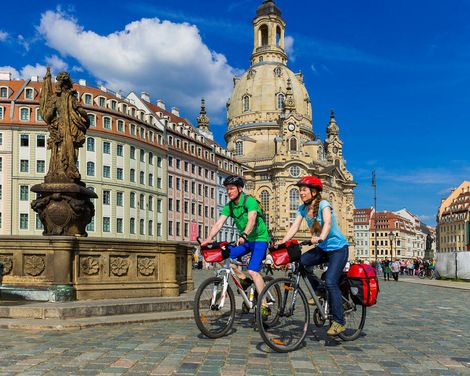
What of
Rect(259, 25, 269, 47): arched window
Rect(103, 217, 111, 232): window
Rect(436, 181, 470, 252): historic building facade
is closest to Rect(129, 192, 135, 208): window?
Rect(103, 217, 111, 232): window

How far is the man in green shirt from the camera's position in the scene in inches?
300

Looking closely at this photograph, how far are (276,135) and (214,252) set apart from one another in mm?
105906

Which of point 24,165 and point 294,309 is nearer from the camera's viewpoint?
point 294,309

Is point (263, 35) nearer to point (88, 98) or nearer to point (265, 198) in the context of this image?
point (265, 198)

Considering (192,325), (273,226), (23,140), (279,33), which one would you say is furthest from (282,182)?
(192,325)

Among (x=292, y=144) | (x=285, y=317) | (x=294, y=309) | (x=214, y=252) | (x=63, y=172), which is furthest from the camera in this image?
(x=292, y=144)

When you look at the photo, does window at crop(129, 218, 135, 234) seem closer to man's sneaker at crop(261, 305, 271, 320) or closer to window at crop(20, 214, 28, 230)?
window at crop(20, 214, 28, 230)

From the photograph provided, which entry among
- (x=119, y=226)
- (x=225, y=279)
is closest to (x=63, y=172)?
(x=225, y=279)

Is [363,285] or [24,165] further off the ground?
[24,165]

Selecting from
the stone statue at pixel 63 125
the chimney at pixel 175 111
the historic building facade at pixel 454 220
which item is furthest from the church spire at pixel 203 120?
the stone statue at pixel 63 125

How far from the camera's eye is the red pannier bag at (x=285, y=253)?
22.2 feet

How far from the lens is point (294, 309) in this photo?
703 cm

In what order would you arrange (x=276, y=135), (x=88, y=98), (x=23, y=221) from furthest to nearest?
(x=276, y=135) → (x=88, y=98) → (x=23, y=221)

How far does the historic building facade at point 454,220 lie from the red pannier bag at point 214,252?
111528 millimetres
